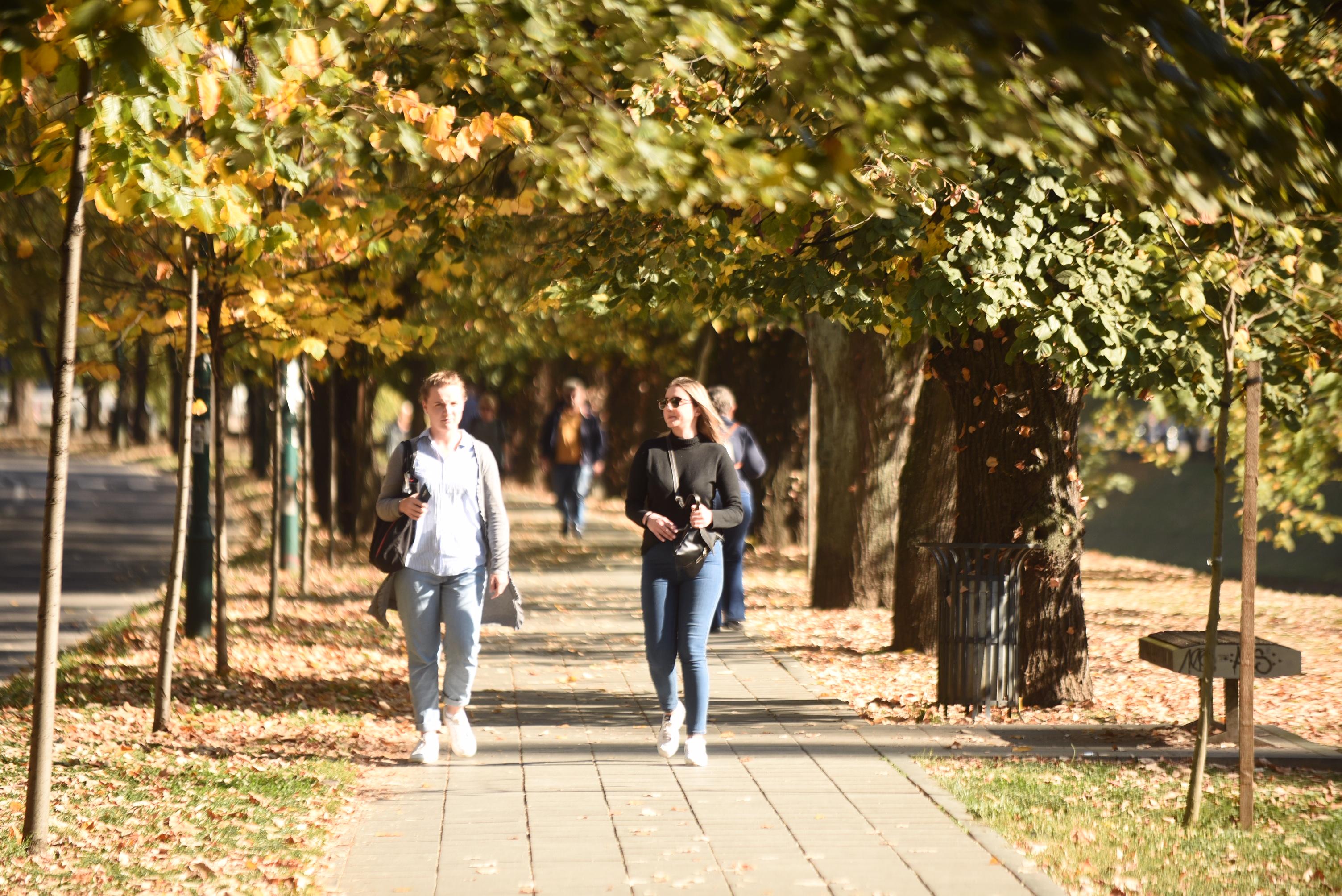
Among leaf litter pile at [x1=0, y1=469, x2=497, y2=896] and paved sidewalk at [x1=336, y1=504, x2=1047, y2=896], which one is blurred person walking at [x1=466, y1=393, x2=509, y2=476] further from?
paved sidewalk at [x1=336, y1=504, x2=1047, y2=896]

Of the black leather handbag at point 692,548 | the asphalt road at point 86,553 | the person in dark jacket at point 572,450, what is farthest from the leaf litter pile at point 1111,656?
the asphalt road at point 86,553

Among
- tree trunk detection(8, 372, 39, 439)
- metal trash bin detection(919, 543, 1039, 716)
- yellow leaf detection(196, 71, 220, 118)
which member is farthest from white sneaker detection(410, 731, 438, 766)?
tree trunk detection(8, 372, 39, 439)

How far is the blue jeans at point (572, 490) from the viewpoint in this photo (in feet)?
67.3

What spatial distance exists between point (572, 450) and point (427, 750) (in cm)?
1294

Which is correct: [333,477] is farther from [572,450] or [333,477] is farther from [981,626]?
[981,626]

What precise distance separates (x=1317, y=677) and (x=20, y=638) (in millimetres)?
10026

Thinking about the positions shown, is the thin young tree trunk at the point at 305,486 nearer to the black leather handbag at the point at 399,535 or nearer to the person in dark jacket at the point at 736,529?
the person in dark jacket at the point at 736,529

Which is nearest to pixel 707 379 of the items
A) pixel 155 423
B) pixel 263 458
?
pixel 263 458

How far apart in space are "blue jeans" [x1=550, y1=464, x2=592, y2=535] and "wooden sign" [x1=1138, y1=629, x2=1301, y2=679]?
529 inches

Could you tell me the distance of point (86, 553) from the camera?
64.9 feet

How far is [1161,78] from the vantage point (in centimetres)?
333

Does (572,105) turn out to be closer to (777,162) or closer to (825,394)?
(777,162)

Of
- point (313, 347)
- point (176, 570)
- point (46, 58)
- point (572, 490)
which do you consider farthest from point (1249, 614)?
point (572, 490)

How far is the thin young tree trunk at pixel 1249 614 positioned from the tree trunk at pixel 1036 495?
104 inches
